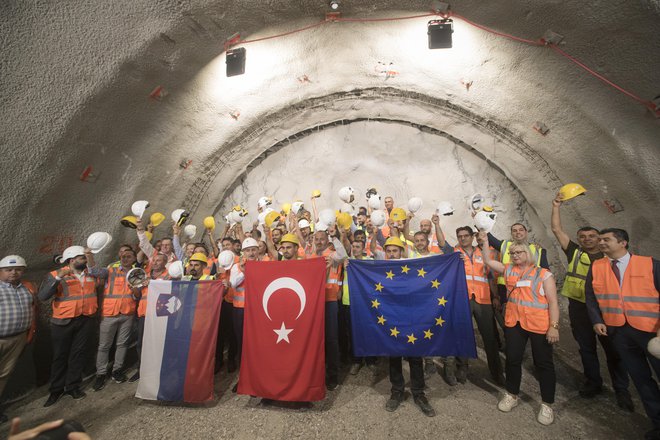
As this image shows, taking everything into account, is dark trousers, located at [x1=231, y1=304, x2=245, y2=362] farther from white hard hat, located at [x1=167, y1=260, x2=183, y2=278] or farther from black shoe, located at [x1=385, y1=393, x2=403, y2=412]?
black shoe, located at [x1=385, y1=393, x2=403, y2=412]

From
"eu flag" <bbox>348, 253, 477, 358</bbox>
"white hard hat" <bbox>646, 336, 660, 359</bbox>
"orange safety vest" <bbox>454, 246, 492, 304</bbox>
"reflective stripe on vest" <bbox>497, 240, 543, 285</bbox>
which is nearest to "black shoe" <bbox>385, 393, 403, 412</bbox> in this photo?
"eu flag" <bbox>348, 253, 477, 358</bbox>

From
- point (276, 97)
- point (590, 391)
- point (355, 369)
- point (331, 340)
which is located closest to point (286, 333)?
point (331, 340)

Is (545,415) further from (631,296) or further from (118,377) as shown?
(118,377)

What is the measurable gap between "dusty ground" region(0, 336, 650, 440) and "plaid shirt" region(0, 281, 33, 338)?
127 centimetres

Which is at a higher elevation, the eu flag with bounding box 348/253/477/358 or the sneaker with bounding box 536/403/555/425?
the eu flag with bounding box 348/253/477/358

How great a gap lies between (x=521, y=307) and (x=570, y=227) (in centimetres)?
427

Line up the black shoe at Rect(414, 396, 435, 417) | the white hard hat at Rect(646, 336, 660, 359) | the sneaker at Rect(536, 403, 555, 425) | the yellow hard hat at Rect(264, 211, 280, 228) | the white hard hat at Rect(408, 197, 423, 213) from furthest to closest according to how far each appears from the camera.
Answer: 1. the yellow hard hat at Rect(264, 211, 280, 228)
2. the white hard hat at Rect(408, 197, 423, 213)
3. the black shoe at Rect(414, 396, 435, 417)
4. the sneaker at Rect(536, 403, 555, 425)
5. the white hard hat at Rect(646, 336, 660, 359)

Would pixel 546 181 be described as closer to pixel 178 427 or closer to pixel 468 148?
pixel 468 148

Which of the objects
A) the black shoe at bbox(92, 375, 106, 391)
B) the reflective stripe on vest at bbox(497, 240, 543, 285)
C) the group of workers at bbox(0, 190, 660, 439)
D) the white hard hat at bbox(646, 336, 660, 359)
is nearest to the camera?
the white hard hat at bbox(646, 336, 660, 359)

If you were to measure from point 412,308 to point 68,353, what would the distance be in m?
5.18

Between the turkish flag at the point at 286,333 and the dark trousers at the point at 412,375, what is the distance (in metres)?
0.91

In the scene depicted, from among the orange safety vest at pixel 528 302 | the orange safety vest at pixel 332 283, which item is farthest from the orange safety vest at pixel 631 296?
the orange safety vest at pixel 332 283

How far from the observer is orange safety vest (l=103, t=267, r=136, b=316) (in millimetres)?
4816

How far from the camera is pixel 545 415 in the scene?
335cm
